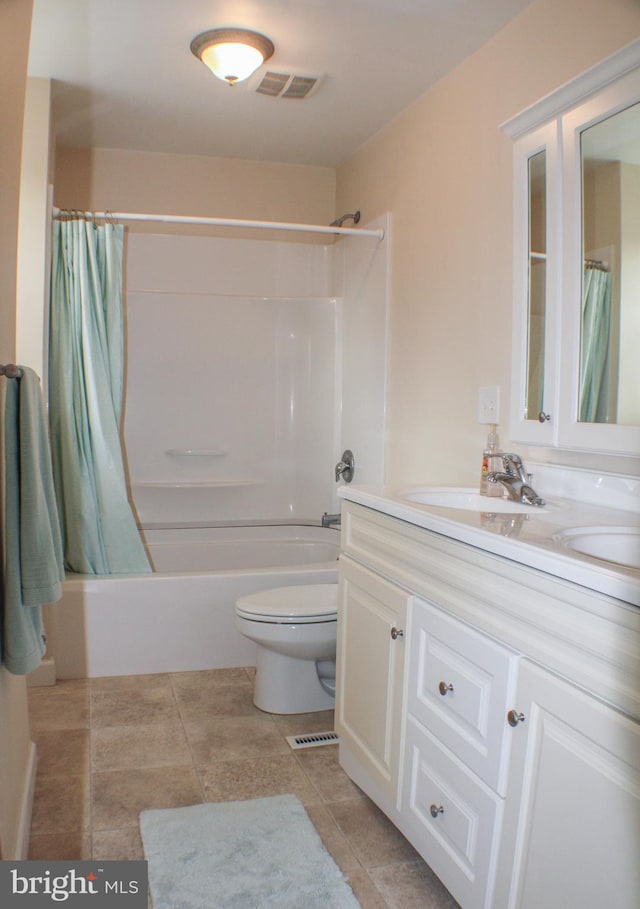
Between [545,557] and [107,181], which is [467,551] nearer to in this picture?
[545,557]

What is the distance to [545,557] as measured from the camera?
1.24 meters

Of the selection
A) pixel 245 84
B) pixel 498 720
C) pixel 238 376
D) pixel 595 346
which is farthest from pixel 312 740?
pixel 245 84

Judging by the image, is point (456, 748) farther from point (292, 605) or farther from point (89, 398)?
point (89, 398)

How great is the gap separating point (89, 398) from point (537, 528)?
2091 millimetres

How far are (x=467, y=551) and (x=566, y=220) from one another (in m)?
0.94

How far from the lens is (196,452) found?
383 centimetres

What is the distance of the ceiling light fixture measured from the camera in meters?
2.41

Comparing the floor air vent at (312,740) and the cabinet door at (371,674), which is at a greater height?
the cabinet door at (371,674)

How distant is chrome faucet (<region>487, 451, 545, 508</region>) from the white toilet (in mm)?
782

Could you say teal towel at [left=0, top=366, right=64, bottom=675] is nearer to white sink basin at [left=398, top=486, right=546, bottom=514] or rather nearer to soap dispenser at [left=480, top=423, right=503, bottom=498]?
white sink basin at [left=398, top=486, right=546, bottom=514]

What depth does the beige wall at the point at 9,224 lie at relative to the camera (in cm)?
145

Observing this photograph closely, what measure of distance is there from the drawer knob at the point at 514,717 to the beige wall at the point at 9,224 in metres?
0.99

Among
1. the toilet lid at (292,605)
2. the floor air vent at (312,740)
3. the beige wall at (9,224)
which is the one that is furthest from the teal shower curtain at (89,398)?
the beige wall at (9,224)

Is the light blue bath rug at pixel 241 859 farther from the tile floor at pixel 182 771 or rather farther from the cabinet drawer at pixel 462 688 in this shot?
the cabinet drawer at pixel 462 688
